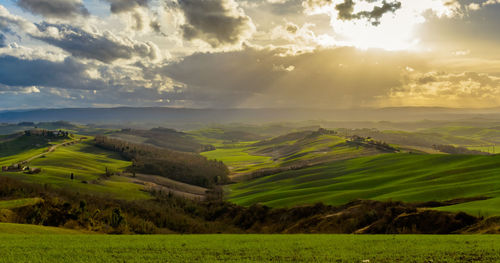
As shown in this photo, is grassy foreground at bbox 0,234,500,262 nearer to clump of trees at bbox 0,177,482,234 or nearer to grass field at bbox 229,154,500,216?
clump of trees at bbox 0,177,482,234

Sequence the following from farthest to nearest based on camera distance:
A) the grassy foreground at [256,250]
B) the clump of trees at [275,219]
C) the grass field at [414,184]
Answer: the grass field at [414,184], the clump of trees at [275,219], the grassy foreground at [256,250]

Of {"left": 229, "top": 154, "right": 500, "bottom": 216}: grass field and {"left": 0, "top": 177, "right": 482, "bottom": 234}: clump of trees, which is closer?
{"left": 0, "top": 177, "right": 482, "bottom": 234}: clump of trees

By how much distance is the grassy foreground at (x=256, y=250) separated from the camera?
2964 cm

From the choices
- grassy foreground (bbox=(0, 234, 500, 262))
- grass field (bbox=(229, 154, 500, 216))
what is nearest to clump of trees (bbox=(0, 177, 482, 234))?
grass field (bbox=(229, 154, 500, 216))

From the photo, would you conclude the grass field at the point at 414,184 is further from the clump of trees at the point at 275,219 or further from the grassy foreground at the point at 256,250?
the grassy foreground at the point at 256,250

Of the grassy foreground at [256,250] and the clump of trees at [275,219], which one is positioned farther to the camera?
the clump of trees at [275,219]

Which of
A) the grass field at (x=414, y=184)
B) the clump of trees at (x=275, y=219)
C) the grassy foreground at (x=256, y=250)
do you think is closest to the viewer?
the grassy foreground at (x=256, y=250)

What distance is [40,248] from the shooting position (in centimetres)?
3381

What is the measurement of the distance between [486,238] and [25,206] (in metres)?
78.2

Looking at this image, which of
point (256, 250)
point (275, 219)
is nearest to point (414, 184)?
point (275, 219)

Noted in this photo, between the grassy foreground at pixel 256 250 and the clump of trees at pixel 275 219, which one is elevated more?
the grassy foreground at pixel 256 250

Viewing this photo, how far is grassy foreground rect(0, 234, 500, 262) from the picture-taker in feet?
97.2

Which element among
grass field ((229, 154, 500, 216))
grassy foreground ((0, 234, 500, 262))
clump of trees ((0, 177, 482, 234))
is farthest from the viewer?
grass field ((229, 154, 500, 216))

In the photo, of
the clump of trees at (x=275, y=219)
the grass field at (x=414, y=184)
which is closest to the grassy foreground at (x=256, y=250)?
the clump of trees at (x=275, y=219)
